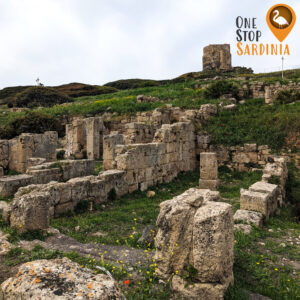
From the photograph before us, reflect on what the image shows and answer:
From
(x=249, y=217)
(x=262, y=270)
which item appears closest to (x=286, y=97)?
(x=249, y=217)

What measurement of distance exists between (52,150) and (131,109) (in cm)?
986

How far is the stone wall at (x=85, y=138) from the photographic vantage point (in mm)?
18453

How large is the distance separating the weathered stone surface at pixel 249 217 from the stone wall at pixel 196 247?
303 cm

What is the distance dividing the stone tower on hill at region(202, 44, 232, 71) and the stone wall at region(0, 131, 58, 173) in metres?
38.2

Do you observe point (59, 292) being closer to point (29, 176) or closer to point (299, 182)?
point (29, 176)

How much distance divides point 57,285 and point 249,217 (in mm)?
5860

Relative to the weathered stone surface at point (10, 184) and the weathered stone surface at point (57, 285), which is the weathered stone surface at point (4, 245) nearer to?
the weathered stone surface at point (57, 285)

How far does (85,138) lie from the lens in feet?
67.3

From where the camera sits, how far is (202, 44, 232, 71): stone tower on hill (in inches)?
1783

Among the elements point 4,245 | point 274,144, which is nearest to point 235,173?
point 274,144

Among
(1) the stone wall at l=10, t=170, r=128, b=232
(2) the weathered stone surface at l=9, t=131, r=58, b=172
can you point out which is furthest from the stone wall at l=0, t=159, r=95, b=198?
(2) the weathered stone surface at l=9, t=131, r=58, b=172

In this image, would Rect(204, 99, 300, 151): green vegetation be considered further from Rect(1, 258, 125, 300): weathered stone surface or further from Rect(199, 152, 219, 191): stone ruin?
Rect(1, 258, 125, 300): weathered stone surface

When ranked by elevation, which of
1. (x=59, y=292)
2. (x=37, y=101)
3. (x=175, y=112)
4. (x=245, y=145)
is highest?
(x=37, y=101)

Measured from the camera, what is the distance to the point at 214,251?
12.2ft
